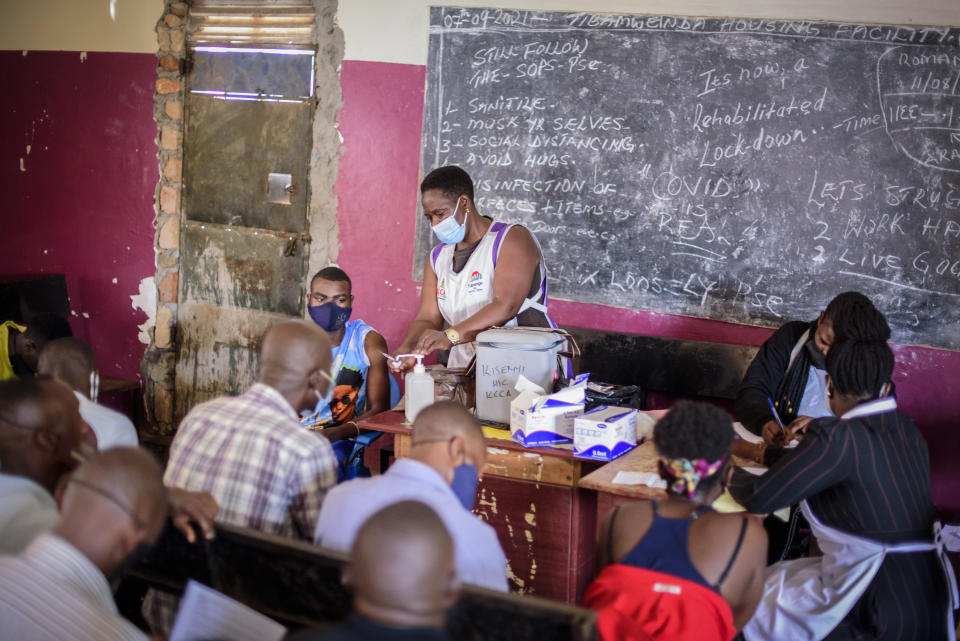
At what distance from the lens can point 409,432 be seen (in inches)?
142

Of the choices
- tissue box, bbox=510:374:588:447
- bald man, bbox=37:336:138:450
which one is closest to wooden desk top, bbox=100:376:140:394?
bald man, bbox=37:336:138:450

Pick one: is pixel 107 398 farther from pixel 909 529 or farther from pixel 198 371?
pixel 909 529

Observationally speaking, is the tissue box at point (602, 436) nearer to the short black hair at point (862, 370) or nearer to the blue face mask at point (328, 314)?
the short black hair at point (862, 370)

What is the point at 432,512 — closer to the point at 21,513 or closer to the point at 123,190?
the point at 21,513

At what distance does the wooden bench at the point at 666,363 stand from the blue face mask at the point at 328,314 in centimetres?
152

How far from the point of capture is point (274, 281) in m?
5.84

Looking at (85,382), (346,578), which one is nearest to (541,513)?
(85,382)

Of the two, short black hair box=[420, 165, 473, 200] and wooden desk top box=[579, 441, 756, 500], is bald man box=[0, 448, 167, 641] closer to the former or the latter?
wooden desk top box=[579, 441, 756, 500]

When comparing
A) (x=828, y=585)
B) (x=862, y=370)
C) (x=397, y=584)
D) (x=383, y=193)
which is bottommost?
(x=828, y=585)

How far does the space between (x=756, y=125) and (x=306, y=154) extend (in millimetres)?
2700

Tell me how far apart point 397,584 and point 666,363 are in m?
3.53

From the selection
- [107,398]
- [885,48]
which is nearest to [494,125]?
[885,48]

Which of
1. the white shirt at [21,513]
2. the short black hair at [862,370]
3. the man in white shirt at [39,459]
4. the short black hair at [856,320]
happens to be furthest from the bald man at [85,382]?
the short black hair at [856,320]

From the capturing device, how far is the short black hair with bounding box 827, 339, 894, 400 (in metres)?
2.73
